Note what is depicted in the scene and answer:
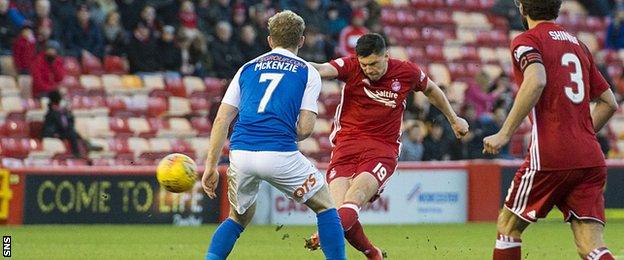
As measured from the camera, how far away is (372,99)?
10.9 meters

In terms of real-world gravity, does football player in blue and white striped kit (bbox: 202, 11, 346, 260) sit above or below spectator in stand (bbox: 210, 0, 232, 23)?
below

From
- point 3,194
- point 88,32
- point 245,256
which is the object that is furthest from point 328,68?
point 88,32

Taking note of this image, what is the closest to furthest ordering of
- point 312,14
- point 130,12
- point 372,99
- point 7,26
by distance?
1. point 372,99
2. point 7,26
3. point 130,12
4. point 312,14

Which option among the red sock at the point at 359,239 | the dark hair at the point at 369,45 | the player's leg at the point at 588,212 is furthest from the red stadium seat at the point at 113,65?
the player's leg at the point at 588,212

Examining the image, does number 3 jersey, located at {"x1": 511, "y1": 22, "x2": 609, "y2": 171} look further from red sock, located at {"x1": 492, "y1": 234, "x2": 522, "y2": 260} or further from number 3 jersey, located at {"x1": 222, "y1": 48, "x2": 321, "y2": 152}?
number 3 jersey, located at {"x1": 222, "y1": 48, "x2": 321, "y2": 152}

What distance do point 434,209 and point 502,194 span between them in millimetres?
1047

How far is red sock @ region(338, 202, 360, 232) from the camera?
399 inches

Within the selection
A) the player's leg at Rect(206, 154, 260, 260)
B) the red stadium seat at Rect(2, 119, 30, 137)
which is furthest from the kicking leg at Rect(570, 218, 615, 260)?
the red stadium seat at Rect(2, 119, 30, 137)

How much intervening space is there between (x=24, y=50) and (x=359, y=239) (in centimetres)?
1016

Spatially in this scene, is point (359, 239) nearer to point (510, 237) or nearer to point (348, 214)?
point (348, 214)

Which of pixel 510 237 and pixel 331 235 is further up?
pixel 510 237

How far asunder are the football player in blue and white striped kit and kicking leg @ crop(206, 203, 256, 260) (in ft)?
0.10

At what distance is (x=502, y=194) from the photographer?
19.5 m
